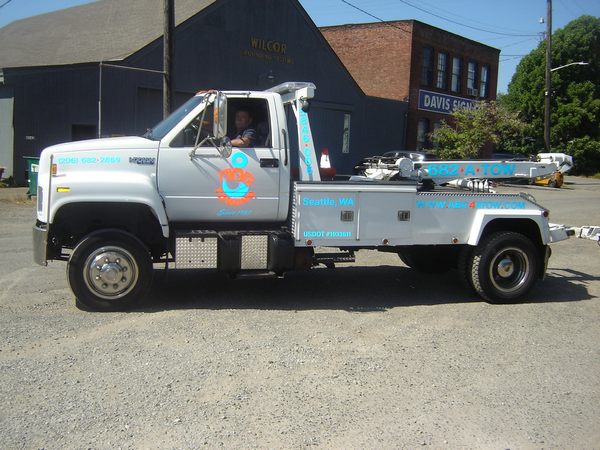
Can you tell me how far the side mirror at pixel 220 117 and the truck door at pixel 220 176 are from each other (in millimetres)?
358

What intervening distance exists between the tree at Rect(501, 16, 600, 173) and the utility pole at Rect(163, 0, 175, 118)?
3898 cm

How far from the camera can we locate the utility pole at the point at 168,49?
1423 cm

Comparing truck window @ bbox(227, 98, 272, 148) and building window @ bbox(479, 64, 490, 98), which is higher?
building window @ bbox(479, 64, 490, 98)

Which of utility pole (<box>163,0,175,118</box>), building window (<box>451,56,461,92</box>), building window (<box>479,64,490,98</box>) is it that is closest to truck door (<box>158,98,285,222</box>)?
utility pole (<box>163,0,175,118</box>)

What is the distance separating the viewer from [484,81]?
39312mm

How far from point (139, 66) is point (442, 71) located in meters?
21.4

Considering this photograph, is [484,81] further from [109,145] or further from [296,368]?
[296,368]

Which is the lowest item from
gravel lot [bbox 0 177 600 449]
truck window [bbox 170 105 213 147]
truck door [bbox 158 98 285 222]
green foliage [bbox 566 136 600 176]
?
gravel lot [bbox 0 177 600 449]

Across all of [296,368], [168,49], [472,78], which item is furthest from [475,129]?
[296,368]

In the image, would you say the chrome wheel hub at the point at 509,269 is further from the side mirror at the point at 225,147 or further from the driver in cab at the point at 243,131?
the side mirror at the point at 225,147

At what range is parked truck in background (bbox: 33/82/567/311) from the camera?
632cm

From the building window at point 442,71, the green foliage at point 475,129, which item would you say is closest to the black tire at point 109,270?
the green foliage at point 475,129

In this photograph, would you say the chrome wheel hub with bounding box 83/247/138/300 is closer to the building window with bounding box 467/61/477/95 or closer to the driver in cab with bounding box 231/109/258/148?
the driver in cab with bounding box 231/109/258/148

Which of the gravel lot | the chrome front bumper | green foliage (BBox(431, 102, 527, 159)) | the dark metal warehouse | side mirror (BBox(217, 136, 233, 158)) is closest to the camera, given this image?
the gravel lot
